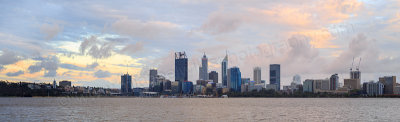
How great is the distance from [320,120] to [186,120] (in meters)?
35.9

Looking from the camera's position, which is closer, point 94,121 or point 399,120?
point 94,121

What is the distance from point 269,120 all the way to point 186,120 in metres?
22.1

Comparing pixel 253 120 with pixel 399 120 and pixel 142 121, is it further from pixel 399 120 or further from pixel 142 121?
pixel 399 120

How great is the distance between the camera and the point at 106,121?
106 metres

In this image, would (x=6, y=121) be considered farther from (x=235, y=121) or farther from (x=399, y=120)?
(x=399, y=120)

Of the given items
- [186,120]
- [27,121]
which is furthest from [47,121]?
[186,120]

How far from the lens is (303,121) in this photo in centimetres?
10988

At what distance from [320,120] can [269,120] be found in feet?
45.5

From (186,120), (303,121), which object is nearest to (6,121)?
(186,120)

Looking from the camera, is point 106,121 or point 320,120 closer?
point 106,121

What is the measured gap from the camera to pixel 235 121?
109 meters

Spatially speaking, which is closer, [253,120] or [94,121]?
[94,121]

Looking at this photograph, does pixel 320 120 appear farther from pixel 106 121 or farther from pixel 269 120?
pixel 106 121

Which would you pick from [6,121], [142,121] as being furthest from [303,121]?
[6,121]
